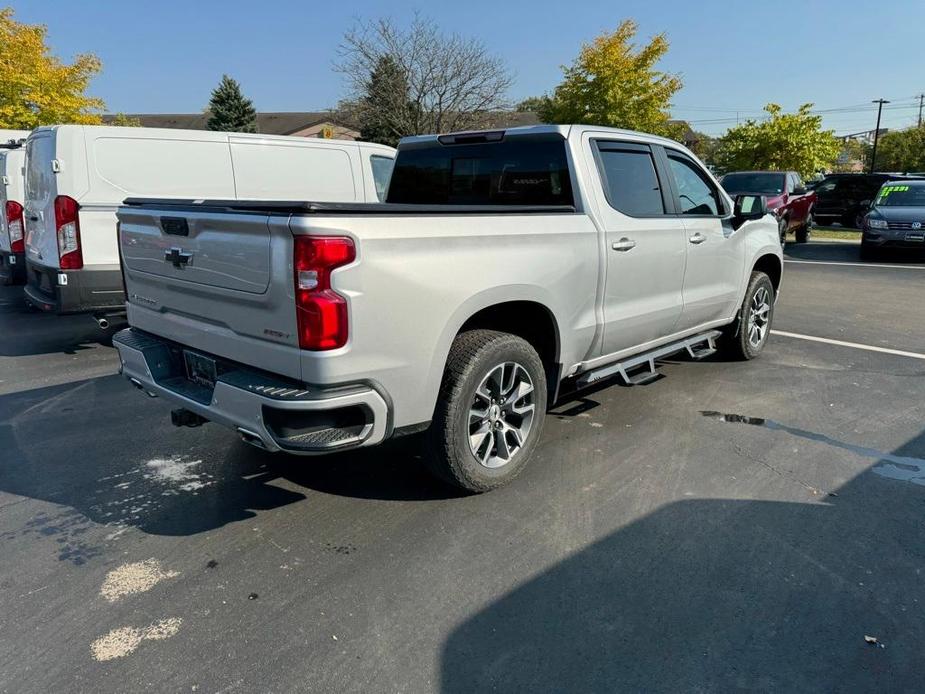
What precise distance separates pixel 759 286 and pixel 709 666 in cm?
451

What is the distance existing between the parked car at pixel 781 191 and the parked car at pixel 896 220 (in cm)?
193

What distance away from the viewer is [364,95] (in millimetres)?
23828

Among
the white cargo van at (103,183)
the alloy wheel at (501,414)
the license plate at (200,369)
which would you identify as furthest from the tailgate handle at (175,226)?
the white cargo van at (103,183)

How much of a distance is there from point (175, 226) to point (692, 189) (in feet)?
12.3

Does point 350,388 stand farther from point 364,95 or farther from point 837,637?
point 364,95

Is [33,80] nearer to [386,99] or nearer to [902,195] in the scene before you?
[386,99]

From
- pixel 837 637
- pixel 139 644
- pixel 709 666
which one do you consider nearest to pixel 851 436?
pixel 837 637

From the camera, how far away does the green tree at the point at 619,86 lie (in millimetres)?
24234

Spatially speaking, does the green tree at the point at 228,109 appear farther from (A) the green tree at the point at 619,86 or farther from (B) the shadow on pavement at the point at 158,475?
(B) the shadow on pavement at the point at 158,475

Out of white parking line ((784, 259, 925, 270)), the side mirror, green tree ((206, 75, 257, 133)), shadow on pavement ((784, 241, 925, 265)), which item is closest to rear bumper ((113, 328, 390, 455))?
the side mirror

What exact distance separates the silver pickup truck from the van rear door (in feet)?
10.3

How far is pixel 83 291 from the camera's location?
6348 millimetres

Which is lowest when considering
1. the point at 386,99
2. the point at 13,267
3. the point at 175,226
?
the point at 13,267

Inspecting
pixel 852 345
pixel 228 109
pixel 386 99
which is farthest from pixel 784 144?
pixel 228 109
